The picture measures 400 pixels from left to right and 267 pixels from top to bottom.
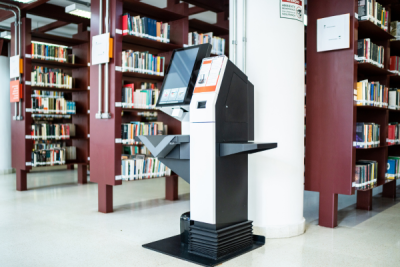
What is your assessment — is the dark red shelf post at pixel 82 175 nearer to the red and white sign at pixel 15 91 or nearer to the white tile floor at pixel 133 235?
the white tile floor at pixel 133 235

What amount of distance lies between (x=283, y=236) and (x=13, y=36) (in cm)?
523

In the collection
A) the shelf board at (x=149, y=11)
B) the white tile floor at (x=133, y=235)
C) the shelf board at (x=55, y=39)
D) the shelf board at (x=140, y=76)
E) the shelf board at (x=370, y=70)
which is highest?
the shelf board at (x=55, y=39)

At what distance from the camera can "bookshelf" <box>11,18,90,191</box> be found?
5.87 m

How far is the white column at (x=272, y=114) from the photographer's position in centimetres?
336

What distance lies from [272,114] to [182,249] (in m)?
1.39

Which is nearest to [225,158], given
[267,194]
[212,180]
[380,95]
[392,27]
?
[212,180]

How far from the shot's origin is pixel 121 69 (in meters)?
4.34

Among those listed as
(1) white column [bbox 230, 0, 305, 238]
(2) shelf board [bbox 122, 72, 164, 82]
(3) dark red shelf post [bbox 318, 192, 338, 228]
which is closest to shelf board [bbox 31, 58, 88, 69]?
(2) shelf board [bbox 122, 72, 164, 82]

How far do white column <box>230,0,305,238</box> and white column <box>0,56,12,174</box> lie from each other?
21.5 feet

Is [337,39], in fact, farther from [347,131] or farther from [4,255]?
[4,255]

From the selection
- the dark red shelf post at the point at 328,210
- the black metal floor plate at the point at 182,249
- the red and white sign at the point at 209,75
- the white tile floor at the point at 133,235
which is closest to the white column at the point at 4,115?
the white tile floor at the point at 133,235

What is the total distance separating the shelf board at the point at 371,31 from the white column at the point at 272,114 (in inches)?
40.9

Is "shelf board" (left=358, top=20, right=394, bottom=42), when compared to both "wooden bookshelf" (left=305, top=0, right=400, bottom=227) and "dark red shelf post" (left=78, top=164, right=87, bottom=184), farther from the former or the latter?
"dark red shelf post" (left=78, top=164, right=87, bottom=184)

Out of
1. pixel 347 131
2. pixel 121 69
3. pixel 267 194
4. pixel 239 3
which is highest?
pixel 239 3
